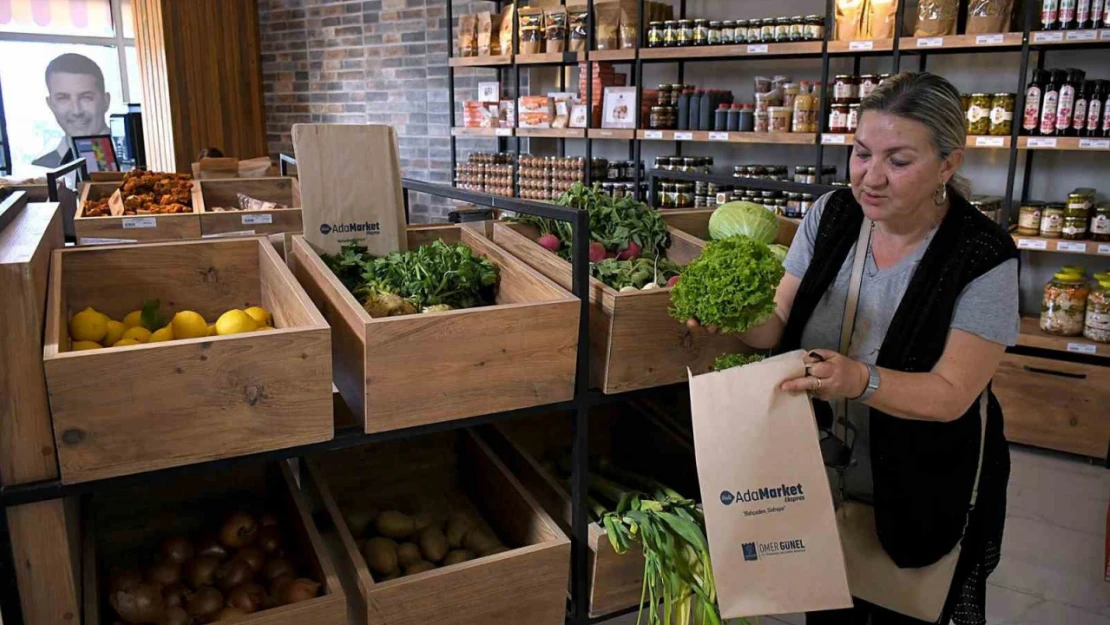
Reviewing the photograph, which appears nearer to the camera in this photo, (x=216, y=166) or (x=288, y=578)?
(x=288, y=578)

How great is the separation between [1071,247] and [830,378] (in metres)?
2.86

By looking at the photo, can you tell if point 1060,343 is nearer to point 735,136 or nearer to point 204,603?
point 735,136

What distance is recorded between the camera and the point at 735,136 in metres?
4.41

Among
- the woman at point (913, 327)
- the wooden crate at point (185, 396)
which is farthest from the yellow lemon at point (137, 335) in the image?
the woman at point (913, 327)

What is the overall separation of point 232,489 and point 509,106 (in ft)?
13.1

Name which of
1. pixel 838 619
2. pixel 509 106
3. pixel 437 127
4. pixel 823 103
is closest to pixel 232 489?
pixel 838 619

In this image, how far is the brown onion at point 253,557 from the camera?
1.85 m

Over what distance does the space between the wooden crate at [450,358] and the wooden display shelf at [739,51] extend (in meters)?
2.91

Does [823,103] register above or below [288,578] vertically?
above

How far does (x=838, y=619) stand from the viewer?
1872 millimetres

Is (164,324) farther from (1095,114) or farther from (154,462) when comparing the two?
(1095,114)

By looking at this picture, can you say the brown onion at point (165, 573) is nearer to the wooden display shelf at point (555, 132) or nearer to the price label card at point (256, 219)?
the price label card at point (256, 219)

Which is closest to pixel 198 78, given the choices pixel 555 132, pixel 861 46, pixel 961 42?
pixel 555 132

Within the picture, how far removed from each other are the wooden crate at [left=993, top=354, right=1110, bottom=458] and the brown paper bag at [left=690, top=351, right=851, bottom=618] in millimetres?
2699
